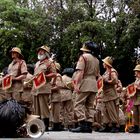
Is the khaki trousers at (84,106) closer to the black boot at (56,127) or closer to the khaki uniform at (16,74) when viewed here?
the khaki uniform at (16,74)

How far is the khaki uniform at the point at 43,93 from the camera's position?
36.4ft

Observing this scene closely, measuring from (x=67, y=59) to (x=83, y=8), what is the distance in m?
3.44

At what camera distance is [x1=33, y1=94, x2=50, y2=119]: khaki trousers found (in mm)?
11148

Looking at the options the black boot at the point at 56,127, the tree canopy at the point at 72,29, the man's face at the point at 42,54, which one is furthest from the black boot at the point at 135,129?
the tree canopy at the point at 72,29

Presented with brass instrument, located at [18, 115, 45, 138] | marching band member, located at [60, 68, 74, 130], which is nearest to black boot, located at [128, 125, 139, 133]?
marching band member, located at [60, 68, 74, 130]

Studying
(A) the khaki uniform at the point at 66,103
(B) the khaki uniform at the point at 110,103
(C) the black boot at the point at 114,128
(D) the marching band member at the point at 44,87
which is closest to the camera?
(D) the marching band member at the point at 44,87

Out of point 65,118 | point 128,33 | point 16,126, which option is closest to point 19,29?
point 128,33

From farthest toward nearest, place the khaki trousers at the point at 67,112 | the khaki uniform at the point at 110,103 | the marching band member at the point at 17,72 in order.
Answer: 1. the khaki trousers at the point at 67,112
2. the khaki uniform at the point at 110,103
3. the marching band member at the point at 17,72

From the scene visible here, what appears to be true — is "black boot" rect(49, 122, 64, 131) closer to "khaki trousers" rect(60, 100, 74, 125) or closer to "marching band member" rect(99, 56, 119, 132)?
"marching band member" rect(99, 56, 119, 132)

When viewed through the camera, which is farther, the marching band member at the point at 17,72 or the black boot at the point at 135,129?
the black boot at the point at 135,129

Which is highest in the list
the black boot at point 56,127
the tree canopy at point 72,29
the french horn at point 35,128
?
the tree canopy at point 72,29

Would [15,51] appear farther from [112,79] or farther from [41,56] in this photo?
[112,79]

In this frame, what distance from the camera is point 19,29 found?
33344mm

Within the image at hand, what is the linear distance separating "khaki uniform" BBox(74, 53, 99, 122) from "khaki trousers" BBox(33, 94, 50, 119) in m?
1.03
